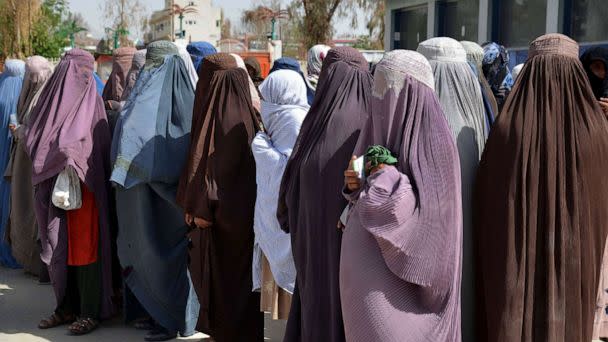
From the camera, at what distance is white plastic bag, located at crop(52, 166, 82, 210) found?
15.5 ft

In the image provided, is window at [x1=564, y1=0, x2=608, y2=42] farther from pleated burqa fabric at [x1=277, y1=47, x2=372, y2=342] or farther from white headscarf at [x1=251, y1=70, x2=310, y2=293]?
pleated burqa fabric at [x1=277, y1=47, x2=372, y2=342]

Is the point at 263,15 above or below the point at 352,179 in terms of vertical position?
above

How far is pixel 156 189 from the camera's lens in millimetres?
4699

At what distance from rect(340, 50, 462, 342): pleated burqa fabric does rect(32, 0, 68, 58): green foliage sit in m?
22.9

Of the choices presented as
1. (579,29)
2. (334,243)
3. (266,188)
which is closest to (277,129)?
(266,188)

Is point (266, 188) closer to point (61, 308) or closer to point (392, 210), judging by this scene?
point (392, 210)

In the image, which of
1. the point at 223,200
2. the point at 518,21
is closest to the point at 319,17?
the point at 518,21

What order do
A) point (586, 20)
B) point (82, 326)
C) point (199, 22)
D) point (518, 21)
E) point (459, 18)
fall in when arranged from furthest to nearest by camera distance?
point (199, 22) → point (459, 18) → point (518, 21) → point (586, 20) → point (82, 326)

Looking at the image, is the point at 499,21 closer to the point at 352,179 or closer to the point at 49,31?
the point at 352,179

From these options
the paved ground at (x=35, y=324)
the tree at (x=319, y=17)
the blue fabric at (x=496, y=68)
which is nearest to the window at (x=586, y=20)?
the blue fabric at (x=496, y=68)

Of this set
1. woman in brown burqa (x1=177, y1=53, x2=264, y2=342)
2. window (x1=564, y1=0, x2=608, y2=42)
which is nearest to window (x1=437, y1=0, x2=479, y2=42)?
window (x1=564, y1=0, x2=608, y2=42)

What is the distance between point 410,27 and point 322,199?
1265 cm

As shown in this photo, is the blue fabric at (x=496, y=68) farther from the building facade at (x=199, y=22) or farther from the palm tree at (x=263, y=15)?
→ the building facade at (x=199, y=22)

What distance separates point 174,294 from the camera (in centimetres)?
486
